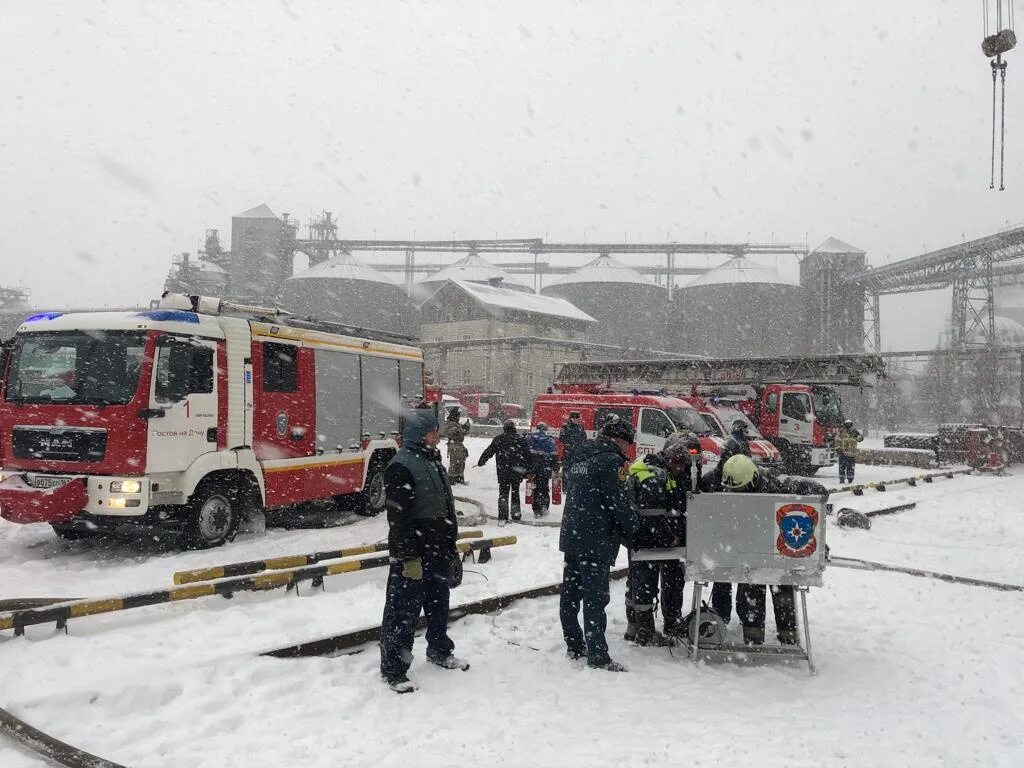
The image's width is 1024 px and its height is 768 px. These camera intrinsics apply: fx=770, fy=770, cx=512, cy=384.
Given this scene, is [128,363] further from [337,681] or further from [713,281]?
[713,281]

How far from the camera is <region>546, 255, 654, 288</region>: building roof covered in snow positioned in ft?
255

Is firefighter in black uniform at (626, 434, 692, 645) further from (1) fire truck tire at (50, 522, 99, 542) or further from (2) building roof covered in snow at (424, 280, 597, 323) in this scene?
(2) building roof covered in snow at (424, 280, 597, 323)

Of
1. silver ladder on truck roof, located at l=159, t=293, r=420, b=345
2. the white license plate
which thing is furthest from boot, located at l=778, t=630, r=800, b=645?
the white license plate

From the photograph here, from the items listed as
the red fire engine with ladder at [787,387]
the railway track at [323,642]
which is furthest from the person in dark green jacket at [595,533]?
the red fire engine with ladder at [787,387]

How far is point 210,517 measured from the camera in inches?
392

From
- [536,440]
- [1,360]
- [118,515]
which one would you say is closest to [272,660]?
[118,515]

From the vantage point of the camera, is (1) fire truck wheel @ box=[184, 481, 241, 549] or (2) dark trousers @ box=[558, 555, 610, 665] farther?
(1) fire truck wheel @ box=[184, 481, 241, 549]

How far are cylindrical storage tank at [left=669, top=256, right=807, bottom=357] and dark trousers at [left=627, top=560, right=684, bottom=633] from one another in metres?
65.3

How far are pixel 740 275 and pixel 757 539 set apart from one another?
7329cm

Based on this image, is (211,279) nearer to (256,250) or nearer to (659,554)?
(256,250)

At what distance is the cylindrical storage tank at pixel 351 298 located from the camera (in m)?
70.3

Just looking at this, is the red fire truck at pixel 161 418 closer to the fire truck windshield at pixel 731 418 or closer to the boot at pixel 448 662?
the boot at pixel 448 662

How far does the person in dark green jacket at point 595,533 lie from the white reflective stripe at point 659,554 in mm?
264

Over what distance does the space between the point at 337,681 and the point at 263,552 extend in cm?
508
